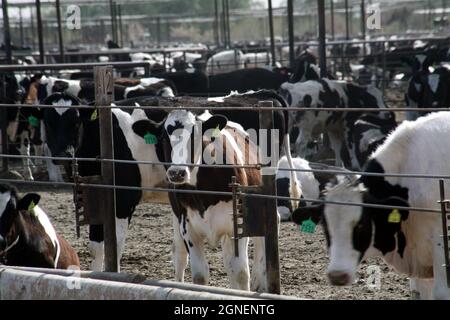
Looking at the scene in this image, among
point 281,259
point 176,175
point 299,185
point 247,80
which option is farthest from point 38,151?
point 176,175

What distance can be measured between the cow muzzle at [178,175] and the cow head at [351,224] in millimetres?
906

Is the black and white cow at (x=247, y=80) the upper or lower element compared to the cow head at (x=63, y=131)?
upper

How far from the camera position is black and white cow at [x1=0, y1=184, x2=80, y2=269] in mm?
6957

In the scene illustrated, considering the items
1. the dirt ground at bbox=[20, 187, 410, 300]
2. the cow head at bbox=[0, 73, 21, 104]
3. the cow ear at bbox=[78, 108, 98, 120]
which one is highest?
the cow head at bbox=[0, 73, 21, 104]

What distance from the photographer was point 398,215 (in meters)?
→ 6.03

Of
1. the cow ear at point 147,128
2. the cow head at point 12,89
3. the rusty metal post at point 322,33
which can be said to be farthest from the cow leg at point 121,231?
the cow head at point 12,89

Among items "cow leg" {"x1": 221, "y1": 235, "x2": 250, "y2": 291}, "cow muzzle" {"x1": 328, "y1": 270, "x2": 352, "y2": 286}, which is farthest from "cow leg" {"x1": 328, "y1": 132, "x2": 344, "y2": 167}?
"cow muzzle" {"x1": 328, "y1": 270, "x2": 352, "y2": 286}

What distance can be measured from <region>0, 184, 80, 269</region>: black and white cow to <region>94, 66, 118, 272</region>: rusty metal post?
0.68m

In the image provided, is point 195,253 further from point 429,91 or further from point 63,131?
point 429,91

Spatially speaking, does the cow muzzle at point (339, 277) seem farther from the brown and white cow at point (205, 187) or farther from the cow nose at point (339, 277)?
the brown and white cow at point (205, 187)

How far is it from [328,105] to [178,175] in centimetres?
940

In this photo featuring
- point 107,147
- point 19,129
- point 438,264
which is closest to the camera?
point 438,264

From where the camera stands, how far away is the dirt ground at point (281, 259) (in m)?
7.45

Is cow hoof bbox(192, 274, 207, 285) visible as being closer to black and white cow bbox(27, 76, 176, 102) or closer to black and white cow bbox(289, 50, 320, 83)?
black and white cow bbox(27, 76, 176, 102)
